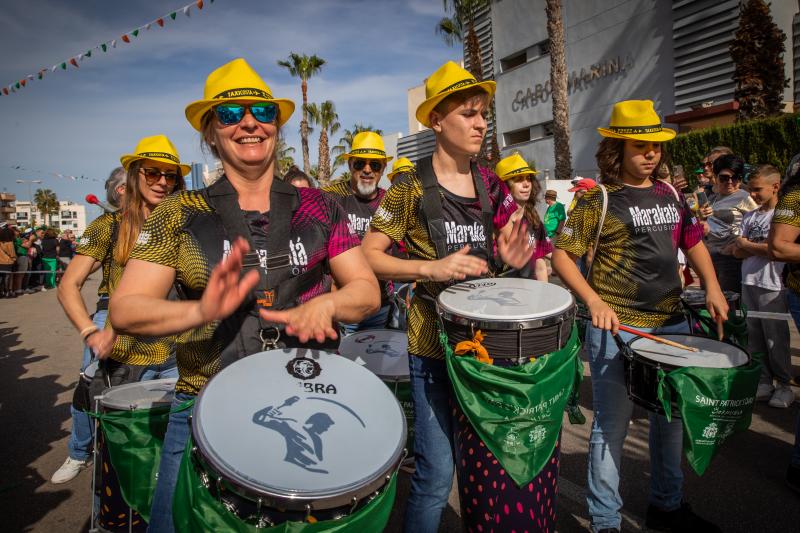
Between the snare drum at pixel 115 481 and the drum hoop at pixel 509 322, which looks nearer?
the drum hoop at pixel 509 322

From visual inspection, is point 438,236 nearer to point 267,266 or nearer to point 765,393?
point 267,266

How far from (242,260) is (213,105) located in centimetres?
63

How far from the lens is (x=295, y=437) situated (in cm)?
145

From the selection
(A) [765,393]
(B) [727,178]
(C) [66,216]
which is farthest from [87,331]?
(C) [66,216]

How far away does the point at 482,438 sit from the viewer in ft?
6.70

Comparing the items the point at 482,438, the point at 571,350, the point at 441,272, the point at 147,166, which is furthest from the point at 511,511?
the point at 147,166

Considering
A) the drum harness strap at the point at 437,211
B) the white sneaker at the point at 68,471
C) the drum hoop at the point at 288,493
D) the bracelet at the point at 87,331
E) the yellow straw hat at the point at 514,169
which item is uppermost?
the yellow straw hat at the point at 514,169

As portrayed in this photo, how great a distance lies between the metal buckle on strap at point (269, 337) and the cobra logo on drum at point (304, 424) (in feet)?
0.94

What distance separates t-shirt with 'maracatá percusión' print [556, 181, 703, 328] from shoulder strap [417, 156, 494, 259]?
0.69m

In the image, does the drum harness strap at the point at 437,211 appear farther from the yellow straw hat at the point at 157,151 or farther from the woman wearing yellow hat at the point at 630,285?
the yellow straw hat at the point at 157,151

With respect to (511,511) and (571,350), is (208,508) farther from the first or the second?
(571,350)

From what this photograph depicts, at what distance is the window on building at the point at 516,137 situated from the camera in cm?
2720

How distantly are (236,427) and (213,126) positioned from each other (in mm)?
1152

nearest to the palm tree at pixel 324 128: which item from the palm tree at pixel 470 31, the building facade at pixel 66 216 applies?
the palm tree at pixel 470 31
